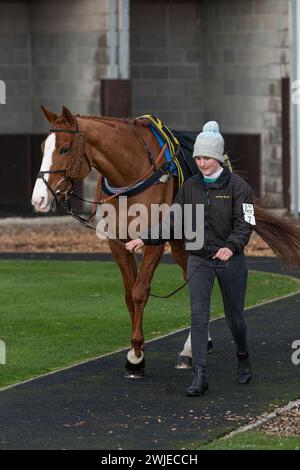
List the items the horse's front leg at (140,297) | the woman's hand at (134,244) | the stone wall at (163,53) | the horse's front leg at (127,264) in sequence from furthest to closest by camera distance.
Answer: the stone wall at (163,53)
the horse's front leg at (127,264)
the horse's front leg at (140,297)
the woman's hand at (134,244)

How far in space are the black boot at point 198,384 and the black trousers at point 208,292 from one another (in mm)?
50

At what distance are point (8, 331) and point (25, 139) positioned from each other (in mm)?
13484

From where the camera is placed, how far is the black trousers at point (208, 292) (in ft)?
34.3

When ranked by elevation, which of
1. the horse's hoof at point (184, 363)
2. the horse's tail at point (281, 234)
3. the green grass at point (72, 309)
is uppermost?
the horse's tail at point (281, 234)

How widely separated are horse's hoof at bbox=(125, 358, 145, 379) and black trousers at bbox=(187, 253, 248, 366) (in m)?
0.82

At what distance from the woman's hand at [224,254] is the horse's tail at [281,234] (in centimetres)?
152

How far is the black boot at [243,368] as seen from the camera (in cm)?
1090

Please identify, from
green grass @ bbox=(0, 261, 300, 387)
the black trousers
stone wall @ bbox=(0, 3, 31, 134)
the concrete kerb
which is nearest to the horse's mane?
the black trousers

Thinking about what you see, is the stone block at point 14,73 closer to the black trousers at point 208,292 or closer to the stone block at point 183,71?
the stone block at point 183,71

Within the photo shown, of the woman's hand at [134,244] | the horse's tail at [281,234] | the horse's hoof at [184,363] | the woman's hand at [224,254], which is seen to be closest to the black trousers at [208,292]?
the woman's hand at [224,254]

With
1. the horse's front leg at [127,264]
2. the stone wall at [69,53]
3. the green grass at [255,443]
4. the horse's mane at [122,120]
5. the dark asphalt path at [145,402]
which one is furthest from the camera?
the stone wall at [69,53]

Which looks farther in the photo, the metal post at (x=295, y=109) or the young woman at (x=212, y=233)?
the metal post at (x=295, y=109)

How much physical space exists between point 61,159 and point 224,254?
4.87ft

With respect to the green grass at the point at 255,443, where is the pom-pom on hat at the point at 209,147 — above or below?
above
